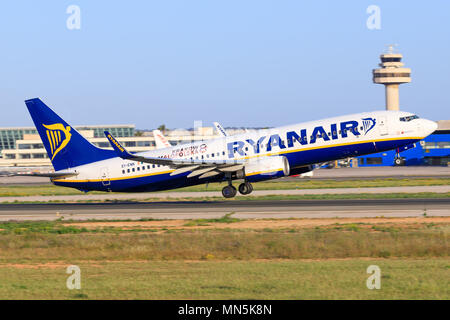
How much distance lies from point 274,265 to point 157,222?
1620 centimetres

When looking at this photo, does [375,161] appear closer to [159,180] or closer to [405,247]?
[159,180]

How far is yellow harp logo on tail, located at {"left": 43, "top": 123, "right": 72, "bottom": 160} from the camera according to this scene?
159 ft

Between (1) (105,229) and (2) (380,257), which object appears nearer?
(2) (380,257)

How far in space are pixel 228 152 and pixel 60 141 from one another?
1295cm

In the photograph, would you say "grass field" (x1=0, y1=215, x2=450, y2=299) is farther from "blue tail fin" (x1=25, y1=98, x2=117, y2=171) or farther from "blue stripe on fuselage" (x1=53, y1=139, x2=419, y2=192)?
"blue tail fin" (x1=25, y1=98, x2=117, y2=171)

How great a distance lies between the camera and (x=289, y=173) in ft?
152

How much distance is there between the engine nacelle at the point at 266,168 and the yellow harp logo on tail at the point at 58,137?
553 inches

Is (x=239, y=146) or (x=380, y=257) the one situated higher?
(x=239, y=146)

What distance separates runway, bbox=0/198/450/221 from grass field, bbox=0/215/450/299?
102 inches
